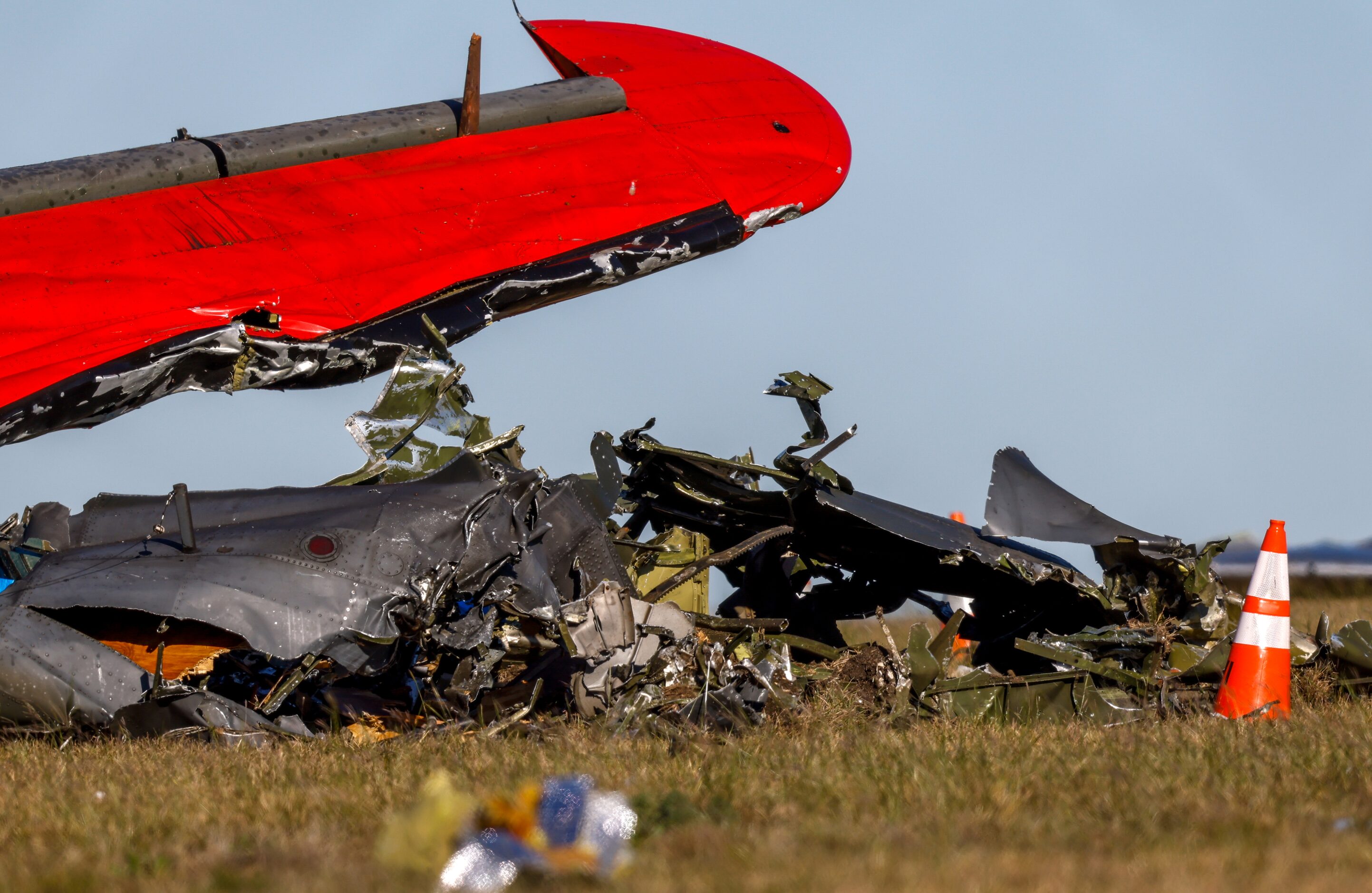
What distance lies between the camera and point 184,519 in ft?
17.4

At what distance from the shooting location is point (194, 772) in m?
4.32

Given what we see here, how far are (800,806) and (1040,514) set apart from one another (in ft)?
11.3

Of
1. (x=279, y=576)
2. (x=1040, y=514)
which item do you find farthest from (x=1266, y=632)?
(x=279, y=576)

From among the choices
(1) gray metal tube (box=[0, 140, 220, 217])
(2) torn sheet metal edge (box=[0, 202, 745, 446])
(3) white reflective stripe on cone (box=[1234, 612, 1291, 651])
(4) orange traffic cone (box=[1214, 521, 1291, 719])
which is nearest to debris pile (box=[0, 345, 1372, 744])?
(4) orange traffic cone (box=[1214, 521, 1291, 719])

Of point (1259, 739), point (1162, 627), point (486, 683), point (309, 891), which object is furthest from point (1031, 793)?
point (1162, 627)

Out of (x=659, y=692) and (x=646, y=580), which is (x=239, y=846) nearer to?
(x=659, y=692)

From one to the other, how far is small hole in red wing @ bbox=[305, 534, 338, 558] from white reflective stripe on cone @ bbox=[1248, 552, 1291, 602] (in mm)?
3798

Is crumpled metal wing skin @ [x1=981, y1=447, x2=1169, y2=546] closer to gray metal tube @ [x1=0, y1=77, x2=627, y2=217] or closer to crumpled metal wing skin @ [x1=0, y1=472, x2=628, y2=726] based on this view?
crumpled metal wing skin @ [x1=0, y1=472, x2=628, y2=726]

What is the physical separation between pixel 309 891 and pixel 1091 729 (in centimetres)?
320

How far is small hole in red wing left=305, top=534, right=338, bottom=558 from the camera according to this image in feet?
17.4

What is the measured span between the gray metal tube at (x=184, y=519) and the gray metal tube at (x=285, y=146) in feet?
10.9

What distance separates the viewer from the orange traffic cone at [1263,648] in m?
5.48

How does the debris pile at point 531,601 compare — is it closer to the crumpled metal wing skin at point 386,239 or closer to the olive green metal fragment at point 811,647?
the olive green metal fragment at point 811,647

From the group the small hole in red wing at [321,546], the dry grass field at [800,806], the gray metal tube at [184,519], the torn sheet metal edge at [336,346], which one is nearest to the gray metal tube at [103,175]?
the torn sheet metal edge at [336,346]
